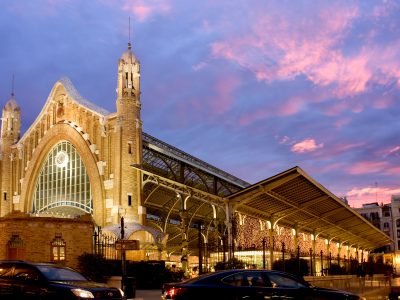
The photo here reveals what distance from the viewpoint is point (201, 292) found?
42.7 feet

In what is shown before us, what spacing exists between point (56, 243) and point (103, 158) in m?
26.5

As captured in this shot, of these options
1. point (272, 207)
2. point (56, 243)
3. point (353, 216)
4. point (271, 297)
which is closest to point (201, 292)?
Result: point (271, 297)

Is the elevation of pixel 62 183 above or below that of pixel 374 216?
above

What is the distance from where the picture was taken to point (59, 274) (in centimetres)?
1466

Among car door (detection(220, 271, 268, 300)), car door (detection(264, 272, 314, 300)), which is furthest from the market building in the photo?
car door (detection(220, 271, 268, 300))

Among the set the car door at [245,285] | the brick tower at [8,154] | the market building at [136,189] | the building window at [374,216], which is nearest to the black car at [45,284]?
the car door at [245,285]

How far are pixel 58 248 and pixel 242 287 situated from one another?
1401 cm

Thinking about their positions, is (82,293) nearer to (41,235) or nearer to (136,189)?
(41,235)

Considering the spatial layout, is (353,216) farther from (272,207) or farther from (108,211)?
(108,211)

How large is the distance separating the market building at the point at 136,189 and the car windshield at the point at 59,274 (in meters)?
19.1

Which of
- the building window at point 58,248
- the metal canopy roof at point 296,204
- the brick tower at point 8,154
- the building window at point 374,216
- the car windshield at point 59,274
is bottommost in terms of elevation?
the car windshield at point 59,274

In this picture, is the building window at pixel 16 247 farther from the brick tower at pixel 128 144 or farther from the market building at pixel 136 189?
the brick tower at pixel 128 144

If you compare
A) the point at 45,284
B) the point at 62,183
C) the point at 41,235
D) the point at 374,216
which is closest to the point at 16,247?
the point at 41,235

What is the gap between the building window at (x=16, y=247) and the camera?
24625 millimetres
